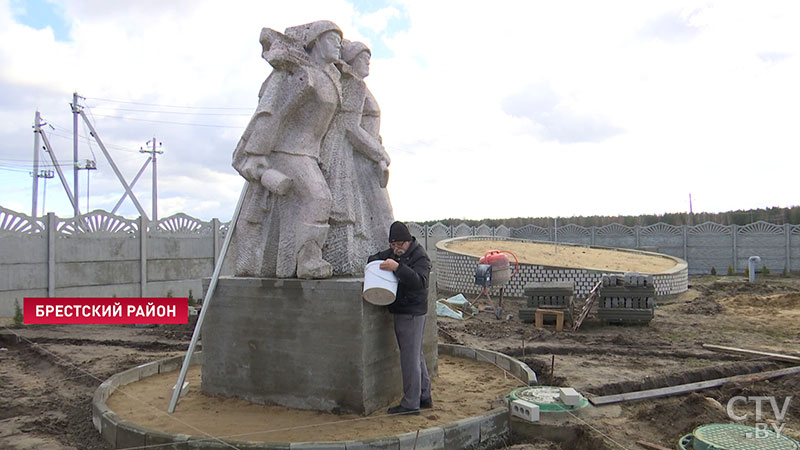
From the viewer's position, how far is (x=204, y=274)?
12.4m

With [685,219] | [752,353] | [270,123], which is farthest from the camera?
[685,219]

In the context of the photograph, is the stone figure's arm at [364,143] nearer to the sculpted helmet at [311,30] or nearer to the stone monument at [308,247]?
the stone monument at [308,247]

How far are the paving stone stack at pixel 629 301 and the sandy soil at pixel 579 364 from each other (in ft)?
0.68

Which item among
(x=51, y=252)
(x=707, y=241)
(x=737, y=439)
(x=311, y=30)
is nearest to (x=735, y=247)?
(x=707, y=241)

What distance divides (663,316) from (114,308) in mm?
10173

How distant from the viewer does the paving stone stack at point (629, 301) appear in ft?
30.5

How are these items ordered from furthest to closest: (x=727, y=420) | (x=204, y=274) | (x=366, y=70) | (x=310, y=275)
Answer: (x=204, y=274) → (x=366, y=70) → (x=310, y=275) → (x=727, y=420)

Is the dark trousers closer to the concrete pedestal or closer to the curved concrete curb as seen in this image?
the concrete pedestal

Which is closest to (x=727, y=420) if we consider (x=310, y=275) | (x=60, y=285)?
(x=310, y=275)

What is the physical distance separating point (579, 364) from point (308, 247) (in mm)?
3642

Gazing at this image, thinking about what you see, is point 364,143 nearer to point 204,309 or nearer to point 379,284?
point 379,284

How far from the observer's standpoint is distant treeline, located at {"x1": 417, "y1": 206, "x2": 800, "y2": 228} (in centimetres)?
2270

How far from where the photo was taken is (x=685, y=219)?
24688 mm

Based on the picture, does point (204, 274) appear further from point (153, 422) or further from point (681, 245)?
point (681, 245)
